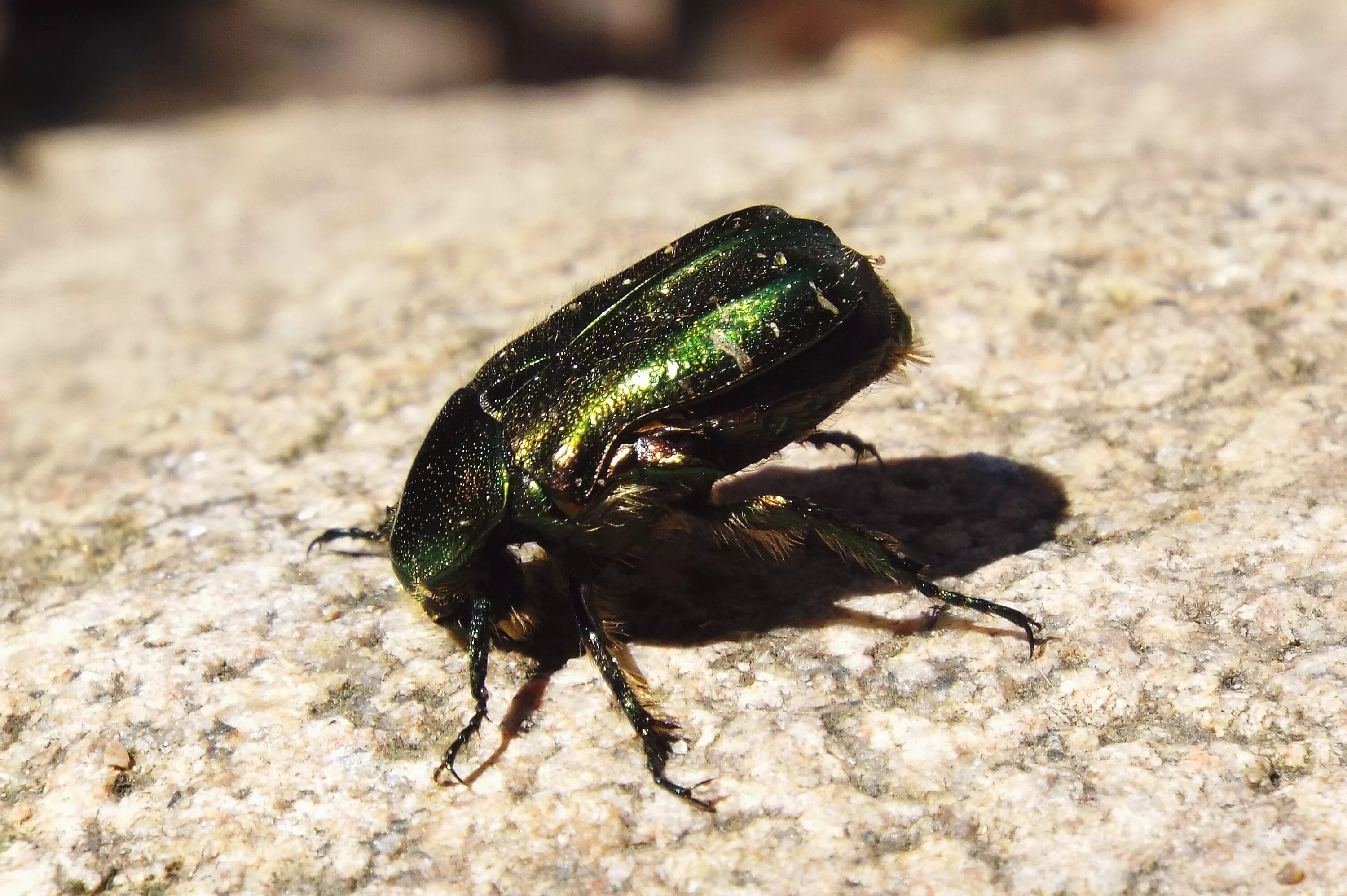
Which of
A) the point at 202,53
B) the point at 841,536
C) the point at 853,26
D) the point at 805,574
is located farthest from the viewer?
the point at 853,26

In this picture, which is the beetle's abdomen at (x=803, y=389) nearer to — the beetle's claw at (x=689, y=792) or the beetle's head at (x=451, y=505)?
the beetle's head at (x=451, y=505)

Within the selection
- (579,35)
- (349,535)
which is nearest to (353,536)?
(349,535)

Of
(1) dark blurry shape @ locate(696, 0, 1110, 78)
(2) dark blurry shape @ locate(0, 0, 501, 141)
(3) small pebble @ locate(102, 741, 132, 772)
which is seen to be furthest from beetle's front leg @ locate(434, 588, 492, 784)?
(2) dark blurry shape @ locate(0, 0, 501, 141)

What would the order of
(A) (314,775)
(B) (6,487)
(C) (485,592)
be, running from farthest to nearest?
1. (B) (6,487)
2. (C) (485,592)
3. (A) (314,775)

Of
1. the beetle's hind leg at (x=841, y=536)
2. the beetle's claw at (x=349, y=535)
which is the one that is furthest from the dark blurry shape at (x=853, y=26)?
the beetle's hind leg at (x=841, y=536)

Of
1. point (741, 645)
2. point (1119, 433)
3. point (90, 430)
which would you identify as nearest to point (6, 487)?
point (90, 430)

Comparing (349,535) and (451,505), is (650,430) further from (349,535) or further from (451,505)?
(349,535)

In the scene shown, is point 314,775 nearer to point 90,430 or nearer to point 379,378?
point 379,378
